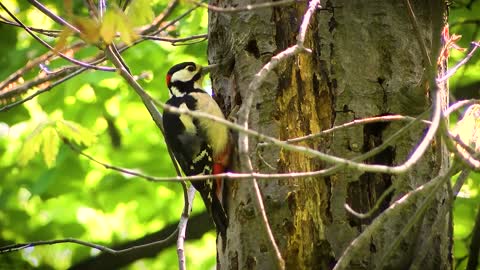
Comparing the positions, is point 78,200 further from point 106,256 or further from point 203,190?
point 203,190

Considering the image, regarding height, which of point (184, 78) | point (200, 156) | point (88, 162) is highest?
point (184, 78)

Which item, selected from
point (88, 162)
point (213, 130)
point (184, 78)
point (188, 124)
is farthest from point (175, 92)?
point (88, 162)

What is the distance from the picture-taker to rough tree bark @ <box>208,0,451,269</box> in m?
2.69

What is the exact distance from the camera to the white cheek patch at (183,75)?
4.02m

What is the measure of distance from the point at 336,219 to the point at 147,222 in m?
3.67

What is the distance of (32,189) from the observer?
17.9 ft

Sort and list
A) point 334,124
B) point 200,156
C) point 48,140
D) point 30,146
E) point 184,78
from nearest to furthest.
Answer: point 30,146 < point 48,140 < point 334,124 < point 200,156 < point 184,78

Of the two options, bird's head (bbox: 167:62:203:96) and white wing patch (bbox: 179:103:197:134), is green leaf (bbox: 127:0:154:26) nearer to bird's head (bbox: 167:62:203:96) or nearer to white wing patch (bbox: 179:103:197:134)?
white wing patch (bbox: 179:103:197:134)

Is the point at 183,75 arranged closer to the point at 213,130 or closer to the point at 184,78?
the point at 184,78

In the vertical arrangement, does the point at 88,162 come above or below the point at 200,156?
above

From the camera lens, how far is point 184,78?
13.3ft

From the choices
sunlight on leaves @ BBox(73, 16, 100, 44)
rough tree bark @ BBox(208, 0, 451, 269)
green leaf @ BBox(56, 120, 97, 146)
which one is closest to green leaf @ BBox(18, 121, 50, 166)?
green leaf @ BBox(56, 120, 97, 146)

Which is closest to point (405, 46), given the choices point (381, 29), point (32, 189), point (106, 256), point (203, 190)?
point (381, 29)

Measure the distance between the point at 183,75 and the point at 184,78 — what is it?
17mm
